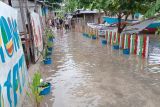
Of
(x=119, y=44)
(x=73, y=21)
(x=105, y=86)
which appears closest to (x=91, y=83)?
(x=105, y=86)

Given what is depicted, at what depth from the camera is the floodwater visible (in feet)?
19.8

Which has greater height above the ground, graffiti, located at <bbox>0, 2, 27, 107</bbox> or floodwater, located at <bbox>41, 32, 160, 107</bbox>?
graffiti, located at <bbox>0, 2, 27, 107</bbox>

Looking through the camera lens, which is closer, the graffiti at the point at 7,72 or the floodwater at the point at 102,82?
the graffiti at the point at 7,72

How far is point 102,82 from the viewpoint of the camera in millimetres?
7578

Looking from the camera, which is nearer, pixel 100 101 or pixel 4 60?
pixel 4 60

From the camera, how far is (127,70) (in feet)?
29.6

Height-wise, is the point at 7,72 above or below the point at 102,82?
above

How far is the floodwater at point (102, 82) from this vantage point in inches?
238

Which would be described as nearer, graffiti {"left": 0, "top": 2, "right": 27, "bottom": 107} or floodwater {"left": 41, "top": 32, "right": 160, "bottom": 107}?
graffiti {"left": 0, "top": 2, "right": 27, "bottom": 107}

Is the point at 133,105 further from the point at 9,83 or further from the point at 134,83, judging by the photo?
the point at 9,83

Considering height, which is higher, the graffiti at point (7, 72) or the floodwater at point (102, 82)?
the graffiti at point (7, 72)

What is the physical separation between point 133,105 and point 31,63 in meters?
5.63

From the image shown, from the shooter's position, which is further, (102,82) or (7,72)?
(102,82)

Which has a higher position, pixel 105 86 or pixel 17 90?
pixel 17 90
